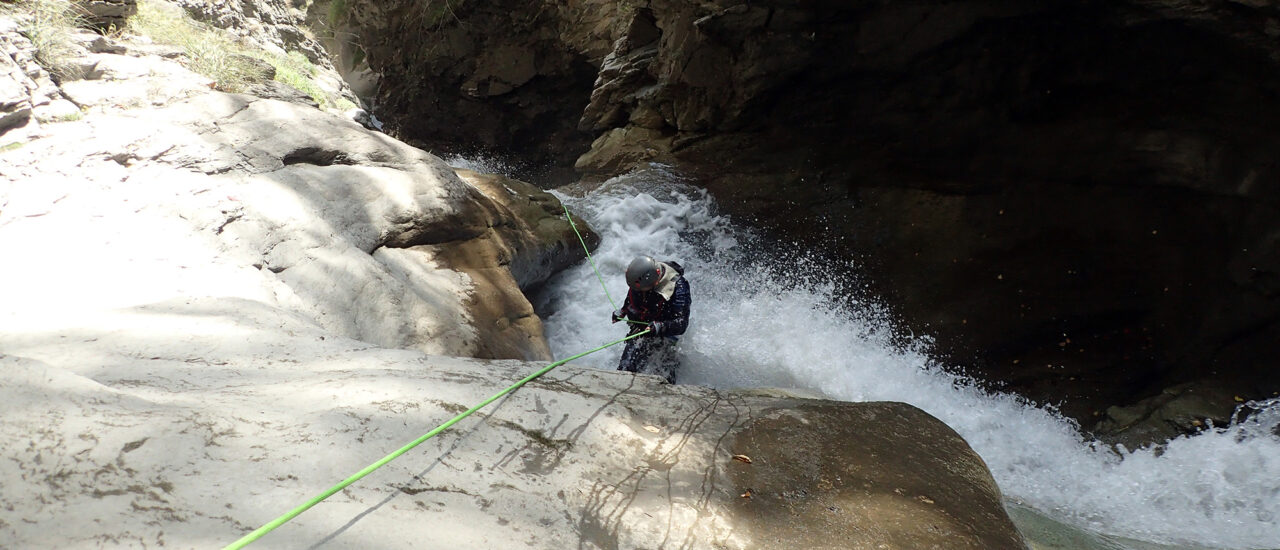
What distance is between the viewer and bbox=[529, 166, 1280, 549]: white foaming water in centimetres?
417

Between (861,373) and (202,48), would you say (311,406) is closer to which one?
(861,373)

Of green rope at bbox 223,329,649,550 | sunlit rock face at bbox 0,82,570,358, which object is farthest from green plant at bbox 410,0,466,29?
green rope at bbox 223,329,649,550

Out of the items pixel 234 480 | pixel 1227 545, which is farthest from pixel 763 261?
pixel 234 480

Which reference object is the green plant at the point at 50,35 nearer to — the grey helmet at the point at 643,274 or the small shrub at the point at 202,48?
the small shrub at the point at 202,48

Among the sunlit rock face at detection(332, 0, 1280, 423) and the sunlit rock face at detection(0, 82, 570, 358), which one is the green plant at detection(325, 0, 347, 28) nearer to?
the sunlit rock face at detection(332, 0, 1280, 423)

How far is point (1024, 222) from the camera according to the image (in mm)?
5934

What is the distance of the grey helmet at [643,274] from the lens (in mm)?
4652

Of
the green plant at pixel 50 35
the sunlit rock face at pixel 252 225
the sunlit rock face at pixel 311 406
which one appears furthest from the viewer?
the green plant at pixel 50 35

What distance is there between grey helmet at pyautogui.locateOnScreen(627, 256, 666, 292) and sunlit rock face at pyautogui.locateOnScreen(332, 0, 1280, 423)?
102 inches

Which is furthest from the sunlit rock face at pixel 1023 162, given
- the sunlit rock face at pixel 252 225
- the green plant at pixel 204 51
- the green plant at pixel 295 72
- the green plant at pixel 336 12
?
the green plant at pixel 336 12

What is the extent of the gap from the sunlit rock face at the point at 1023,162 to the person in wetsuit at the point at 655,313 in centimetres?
236

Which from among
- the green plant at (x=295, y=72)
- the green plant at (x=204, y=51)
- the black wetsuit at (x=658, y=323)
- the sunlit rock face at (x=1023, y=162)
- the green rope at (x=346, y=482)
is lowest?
the green rope at (x=346, y=482)

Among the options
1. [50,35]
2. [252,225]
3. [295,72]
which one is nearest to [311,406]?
[252,225]

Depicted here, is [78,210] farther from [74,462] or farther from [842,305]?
[842,305]
